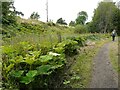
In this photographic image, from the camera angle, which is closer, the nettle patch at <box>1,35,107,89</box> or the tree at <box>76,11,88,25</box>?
the nettle patch at <box>1,35,107,89</box>

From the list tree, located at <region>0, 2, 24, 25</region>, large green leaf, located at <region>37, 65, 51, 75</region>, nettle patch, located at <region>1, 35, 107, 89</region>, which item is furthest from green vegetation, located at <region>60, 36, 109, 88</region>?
tree, located at <region>0, 2, 24, 25</region>

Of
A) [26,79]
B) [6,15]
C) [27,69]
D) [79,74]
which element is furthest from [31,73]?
[6,15]

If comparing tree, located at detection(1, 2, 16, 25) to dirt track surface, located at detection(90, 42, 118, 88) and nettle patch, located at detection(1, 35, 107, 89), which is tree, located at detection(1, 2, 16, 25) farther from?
nettle patch, located at detection(1, 35, 107, 89)

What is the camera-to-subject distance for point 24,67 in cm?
856

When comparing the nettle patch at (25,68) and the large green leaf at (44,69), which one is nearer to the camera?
the nettle patch at (25,68)

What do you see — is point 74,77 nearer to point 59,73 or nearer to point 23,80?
point 59,73

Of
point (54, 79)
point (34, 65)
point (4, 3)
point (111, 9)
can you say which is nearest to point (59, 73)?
point (54, 79)

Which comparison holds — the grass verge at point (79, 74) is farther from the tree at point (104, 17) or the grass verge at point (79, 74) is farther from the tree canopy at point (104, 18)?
the tree at point (104, 17)

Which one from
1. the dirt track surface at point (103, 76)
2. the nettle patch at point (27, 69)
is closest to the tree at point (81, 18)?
the dirt track surface at point (103, 76)

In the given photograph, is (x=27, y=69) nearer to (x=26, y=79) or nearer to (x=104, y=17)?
(x=26, y=79)

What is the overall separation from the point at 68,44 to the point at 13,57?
18.0 feet

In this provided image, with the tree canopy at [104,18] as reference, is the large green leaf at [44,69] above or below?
below

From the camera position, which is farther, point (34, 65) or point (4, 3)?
point (4, 3)

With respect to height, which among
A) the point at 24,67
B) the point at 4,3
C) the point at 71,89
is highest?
the point at 4,3
